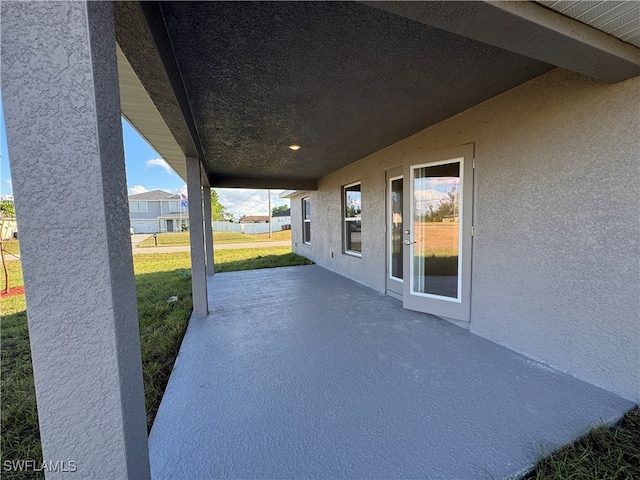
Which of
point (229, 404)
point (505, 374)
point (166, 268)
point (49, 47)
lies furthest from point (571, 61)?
point (166, 268)

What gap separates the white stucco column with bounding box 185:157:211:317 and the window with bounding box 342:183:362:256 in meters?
3.20

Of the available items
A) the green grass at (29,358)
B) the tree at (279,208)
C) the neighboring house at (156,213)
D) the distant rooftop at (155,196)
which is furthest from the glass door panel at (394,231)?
the tree at (279,208)

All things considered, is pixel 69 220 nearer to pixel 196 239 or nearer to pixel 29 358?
pixel 196 239

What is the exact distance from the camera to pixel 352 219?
641 centimetres

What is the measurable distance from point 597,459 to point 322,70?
3.11 meters

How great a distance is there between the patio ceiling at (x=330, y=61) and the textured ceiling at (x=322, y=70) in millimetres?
10

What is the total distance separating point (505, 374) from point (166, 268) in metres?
8.91

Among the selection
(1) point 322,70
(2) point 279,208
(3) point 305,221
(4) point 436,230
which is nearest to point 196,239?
(1) point 322,70

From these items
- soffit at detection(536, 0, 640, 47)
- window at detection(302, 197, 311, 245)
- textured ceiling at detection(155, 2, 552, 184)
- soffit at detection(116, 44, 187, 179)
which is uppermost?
textured ceiling at detection(155, 2, 552, 184)

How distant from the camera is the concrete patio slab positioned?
5.23 feet

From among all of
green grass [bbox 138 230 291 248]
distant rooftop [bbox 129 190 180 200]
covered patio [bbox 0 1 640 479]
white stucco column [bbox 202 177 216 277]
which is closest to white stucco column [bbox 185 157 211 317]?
covered patio [bbox 0 1 640 479]

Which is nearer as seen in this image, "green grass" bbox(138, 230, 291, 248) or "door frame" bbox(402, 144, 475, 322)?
"door frame" bbox(402, 144, 475, 322)

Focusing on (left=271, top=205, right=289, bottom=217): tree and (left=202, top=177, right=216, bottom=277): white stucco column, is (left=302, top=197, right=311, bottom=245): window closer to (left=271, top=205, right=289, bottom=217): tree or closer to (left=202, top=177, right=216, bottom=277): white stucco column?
(left=202, top=177, right=216, bottom=277): white stucco column

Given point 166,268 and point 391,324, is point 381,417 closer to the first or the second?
point 391,324
